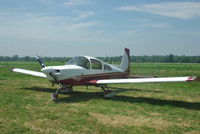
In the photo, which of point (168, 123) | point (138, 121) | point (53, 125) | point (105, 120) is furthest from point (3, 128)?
point (168, 123)

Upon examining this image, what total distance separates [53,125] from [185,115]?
481 cm

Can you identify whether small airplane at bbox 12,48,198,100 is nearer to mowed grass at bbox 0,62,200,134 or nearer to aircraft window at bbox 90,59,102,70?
aircraft window at bbox 90,59,102,70

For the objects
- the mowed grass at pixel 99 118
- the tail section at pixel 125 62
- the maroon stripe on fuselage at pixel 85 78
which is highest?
the tail section at pixel 125 62

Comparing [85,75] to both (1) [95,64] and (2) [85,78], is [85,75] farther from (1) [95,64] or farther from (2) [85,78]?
(1) [95,64]

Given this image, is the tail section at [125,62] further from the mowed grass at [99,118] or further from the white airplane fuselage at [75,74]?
the mowed grass at [99,118]

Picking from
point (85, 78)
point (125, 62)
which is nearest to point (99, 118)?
point (85, 78)

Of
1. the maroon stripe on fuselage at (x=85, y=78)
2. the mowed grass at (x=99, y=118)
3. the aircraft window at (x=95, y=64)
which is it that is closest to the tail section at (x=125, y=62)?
the maroon stripe on fuselage at (x=85, y=78)

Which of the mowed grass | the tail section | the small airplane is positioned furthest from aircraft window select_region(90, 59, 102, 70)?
the mowed grass

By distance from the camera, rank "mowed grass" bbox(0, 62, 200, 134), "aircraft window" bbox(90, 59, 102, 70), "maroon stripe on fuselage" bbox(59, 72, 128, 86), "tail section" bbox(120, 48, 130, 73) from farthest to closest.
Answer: "tail section" bbox(120, 48, 130, 73)
"aircraft window" bbox(90, 59, 102, 70)
"maroon stripe on fuselage" bbox(59, 72, 128, 86)
"mowed grass" bbox(0, 62, 200, 134)

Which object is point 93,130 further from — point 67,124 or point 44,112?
point 44,112

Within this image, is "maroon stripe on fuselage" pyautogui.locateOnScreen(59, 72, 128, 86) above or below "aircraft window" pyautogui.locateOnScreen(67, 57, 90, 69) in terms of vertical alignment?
below

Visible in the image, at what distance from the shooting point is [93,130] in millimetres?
6453

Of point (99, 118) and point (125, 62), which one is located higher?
point (125, 62)

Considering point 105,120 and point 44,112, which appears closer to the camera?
point 105,120
